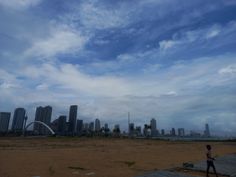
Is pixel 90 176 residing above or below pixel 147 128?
below

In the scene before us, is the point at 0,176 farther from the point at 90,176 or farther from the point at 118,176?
the point at 118,176

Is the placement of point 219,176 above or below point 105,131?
below

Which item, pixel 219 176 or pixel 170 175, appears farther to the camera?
pixel 219 176

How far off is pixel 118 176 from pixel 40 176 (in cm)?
468

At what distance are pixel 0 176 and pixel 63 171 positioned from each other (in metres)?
4.03

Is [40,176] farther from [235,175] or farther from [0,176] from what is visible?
[235,175]

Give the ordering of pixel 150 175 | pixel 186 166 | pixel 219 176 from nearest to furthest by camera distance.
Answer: pixel 150 175, pixel 219 176, pixel 186 166

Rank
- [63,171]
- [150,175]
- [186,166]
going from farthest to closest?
[186,166]
[63,171]
[150,175]

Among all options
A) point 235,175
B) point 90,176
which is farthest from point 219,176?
point 90,176

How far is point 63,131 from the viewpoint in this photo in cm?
19412

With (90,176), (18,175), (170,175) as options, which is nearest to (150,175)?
(170,175)

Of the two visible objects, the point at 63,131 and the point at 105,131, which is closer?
the point at 105,131

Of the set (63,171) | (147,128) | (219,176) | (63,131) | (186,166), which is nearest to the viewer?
(219,176)

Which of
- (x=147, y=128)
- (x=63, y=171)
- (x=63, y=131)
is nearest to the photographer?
(x=63, y=171)
